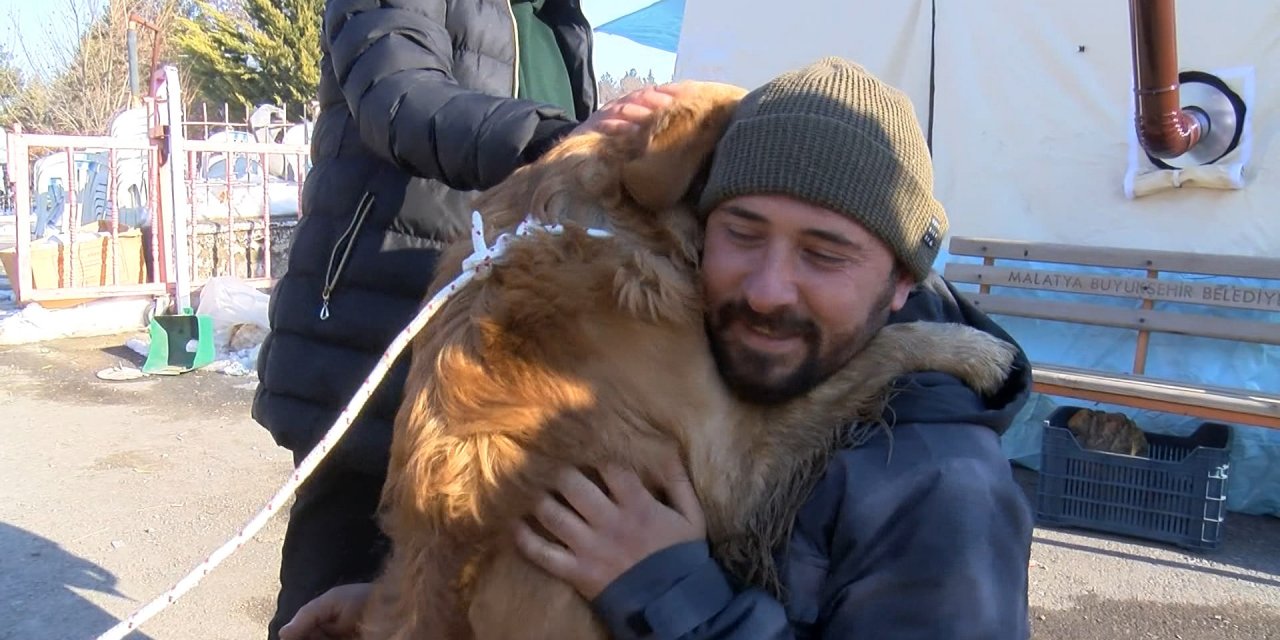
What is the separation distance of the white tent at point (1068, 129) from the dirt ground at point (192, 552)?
86 cm

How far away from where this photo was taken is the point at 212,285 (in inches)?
360

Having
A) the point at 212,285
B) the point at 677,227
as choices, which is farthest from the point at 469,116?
the point at 212,285

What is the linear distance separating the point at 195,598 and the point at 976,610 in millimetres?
3891

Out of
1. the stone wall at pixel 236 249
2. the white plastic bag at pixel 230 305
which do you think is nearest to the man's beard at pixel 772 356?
the white plastic bag at pixel 230 305

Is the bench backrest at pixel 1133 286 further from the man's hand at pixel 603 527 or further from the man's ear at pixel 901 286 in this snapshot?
the man's hand at pixel 603 527

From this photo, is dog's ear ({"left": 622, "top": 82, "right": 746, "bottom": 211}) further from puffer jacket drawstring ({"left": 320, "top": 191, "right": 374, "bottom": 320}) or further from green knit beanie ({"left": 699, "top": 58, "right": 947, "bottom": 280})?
puffer jacket drawstring ({"left": 320, "top": 191, "right": 374, "bottom": 320})

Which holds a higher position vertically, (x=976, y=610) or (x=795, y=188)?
(x=795, y=188)

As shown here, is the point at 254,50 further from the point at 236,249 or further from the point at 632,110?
the point at 632,110

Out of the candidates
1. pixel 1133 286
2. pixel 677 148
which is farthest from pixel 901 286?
pixel 1133 286

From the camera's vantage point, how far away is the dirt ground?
13.8ft

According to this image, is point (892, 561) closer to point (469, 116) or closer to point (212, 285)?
point (469, 116)

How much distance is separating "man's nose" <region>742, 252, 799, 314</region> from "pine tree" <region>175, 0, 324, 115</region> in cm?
2885

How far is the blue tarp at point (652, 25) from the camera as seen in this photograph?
33.8 feet

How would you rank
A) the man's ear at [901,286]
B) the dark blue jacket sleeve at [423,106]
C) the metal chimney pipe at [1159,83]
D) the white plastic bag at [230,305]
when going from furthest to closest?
the white plastic bag at [230,305] < the metal chimney pipe at [1159,83] < the dark blue jacket sleeve at [423,106] < the man's ear at [901,286]
